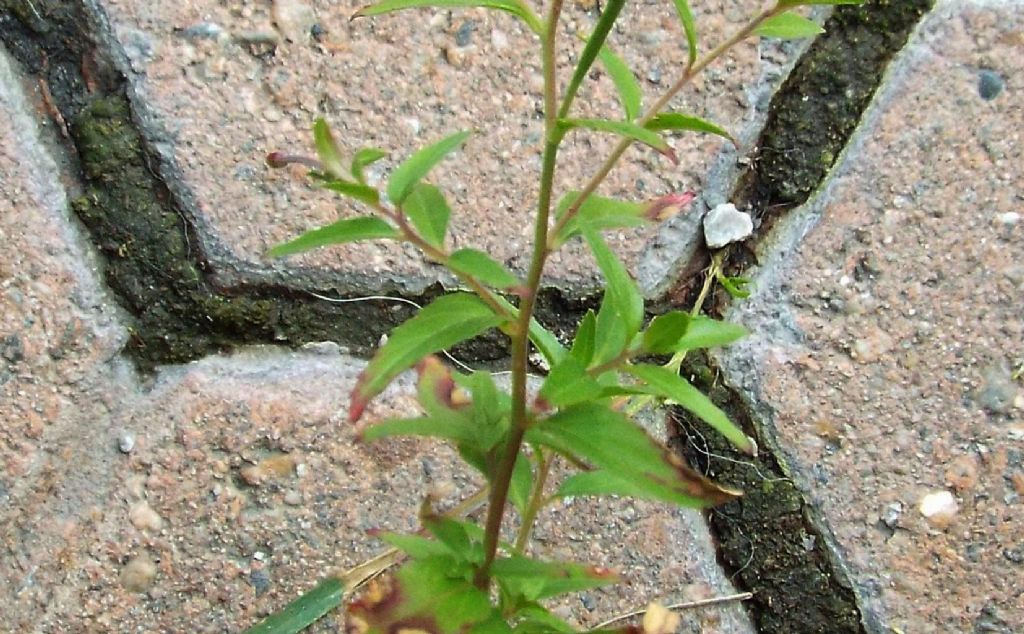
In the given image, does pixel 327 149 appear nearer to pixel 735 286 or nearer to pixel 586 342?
pixel 586 342

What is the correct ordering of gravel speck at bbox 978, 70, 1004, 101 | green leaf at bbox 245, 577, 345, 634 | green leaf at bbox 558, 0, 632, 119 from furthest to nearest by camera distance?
gravel speck at bbox 978, 70, 1004, 101
green leaf at bbox 245, 577, 345, 634
green leaf at bbox 558, 0, 632, 119

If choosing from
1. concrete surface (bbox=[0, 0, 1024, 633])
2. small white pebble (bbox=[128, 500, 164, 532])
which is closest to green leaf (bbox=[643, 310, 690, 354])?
concrete surface (bbox=[0, 0, 1024, 633])

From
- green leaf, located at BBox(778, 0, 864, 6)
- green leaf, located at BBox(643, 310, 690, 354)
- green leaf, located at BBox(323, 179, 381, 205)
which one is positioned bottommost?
green leaf, located at BBox(643, 310, 690, 354)

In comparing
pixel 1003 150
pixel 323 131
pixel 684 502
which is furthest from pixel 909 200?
pixel 323 131

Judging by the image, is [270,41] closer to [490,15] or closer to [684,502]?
[490,15]

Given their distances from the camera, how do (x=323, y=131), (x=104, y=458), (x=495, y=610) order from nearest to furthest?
(x=323, y=131), (x=495, y=610), (x=104, y=458)

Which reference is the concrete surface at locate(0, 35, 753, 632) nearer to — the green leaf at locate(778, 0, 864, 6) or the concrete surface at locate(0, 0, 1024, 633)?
the concrete surface at locate(0, 0, 1024, 633)

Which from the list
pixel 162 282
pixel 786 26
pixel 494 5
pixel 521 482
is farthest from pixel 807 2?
pixel 162 282
